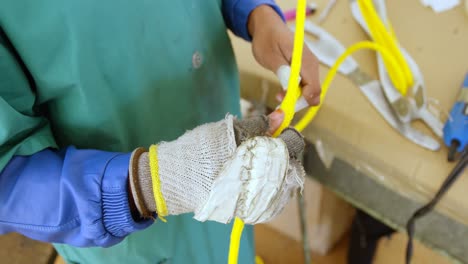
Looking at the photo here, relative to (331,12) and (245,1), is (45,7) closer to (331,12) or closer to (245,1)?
(245,1)

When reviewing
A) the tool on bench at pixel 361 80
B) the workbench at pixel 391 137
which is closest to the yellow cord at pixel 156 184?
the tool on bench at pixel 361 80

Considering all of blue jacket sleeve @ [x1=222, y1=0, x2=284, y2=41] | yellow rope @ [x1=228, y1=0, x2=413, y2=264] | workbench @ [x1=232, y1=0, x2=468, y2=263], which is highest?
blue jacket sleeve @ [x1=222, y1=0, x2=284, y2=41]

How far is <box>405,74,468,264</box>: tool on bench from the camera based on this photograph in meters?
0.60

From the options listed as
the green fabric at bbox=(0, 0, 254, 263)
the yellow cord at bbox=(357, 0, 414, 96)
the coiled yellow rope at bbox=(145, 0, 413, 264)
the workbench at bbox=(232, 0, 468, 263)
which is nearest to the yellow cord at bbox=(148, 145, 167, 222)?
the coiled yellow rope at bbox=(145, 0, 413, 264)

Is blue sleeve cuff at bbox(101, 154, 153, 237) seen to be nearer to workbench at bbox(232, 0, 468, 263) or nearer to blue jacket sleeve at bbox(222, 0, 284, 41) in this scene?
blue jacket sleeve at bbox(222, 0, 284, 41)

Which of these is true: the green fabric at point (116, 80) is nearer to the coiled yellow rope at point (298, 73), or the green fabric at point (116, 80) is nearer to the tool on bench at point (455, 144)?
the coiled yellow rope at point (298, 73)

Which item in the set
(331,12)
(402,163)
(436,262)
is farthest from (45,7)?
(436,262)

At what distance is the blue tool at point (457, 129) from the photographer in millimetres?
616

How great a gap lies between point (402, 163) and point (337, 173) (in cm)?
13

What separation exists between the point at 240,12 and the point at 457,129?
1.25 feet

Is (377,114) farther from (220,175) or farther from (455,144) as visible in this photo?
(220,175)

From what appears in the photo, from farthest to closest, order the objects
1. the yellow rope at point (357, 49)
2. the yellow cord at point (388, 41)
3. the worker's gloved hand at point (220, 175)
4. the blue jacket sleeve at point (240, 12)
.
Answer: the yellow cord at point (388, 41)
the blue jacket sleeve at point (240, 12)
the yellow rope at point (357, 49)
the worker's gloved hand at point (220, 175)

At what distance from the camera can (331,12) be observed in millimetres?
887

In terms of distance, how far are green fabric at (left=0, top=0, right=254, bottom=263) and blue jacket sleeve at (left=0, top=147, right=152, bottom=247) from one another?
25 millimetres
